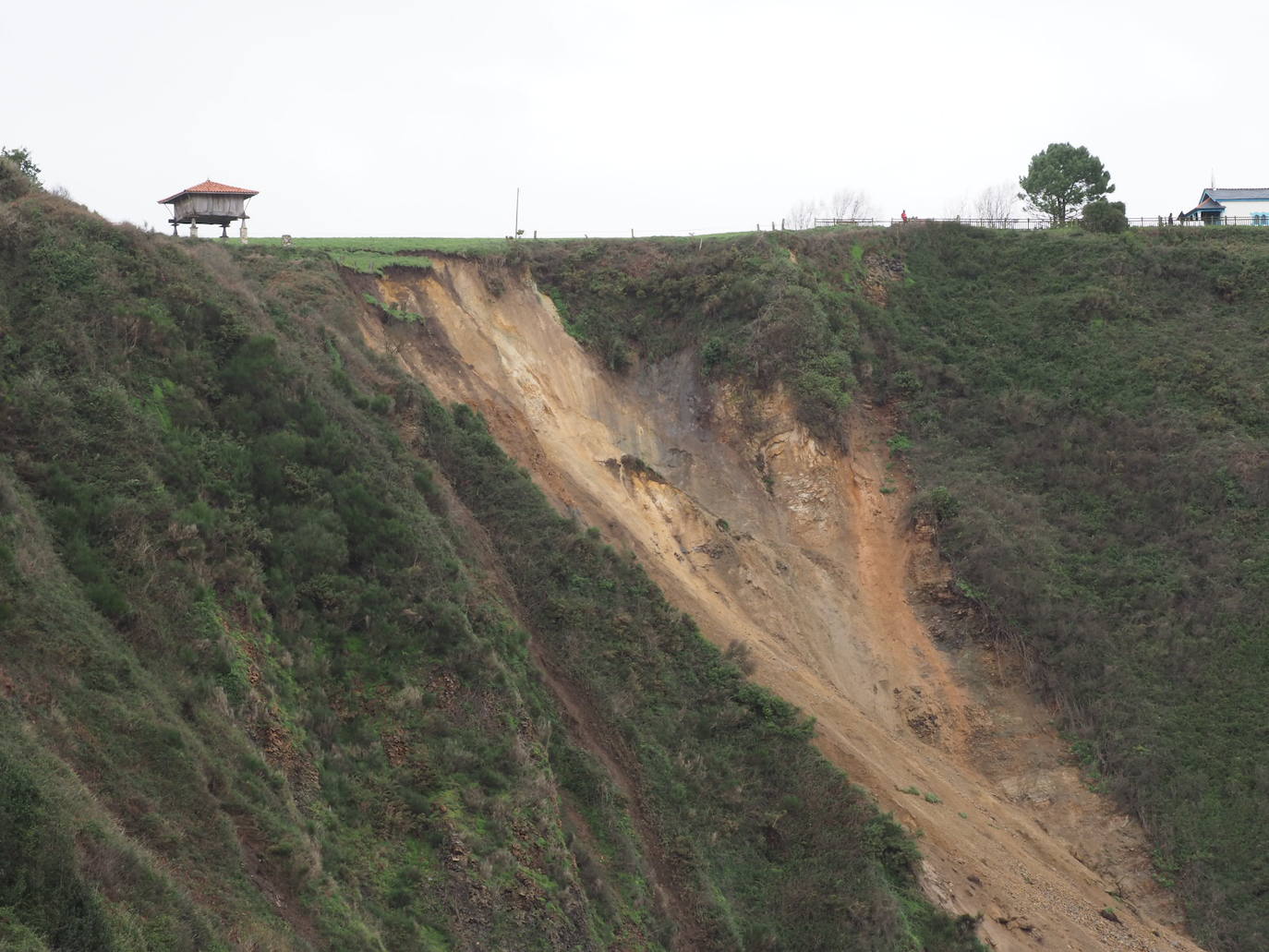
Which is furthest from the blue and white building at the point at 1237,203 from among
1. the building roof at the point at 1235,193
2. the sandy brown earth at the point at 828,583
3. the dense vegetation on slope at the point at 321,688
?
the dense vegetation on slope at the point at 321,688

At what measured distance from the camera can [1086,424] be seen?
35.8 metres

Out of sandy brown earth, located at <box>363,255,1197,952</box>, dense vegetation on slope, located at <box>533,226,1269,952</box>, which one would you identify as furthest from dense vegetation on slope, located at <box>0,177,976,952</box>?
dense vegetation on slope, located at <box>533,226,1269,952</box>

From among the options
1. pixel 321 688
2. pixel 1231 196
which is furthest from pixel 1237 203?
pixel 321 688

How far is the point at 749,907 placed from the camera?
22.4 metres

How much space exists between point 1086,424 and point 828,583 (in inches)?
397

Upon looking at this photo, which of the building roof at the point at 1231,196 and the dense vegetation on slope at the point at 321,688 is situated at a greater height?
the building roof at the point at 1231,196

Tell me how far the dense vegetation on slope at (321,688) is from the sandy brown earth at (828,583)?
2319 millimetres

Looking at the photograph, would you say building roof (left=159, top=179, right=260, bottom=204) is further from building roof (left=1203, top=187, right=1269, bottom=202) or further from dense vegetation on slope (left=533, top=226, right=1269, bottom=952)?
building roof (left=1203, top=187, right=1269, bottom=202)

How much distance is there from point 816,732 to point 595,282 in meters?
17.6

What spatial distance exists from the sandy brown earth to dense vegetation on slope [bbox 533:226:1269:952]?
971 mm

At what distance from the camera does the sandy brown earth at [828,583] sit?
25.7m

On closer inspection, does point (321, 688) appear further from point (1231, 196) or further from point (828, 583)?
point (1231, 196)

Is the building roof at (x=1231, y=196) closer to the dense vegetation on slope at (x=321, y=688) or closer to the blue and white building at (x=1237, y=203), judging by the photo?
the blue and white building at (x=1237, y=203)

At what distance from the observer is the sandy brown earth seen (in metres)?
25.7
